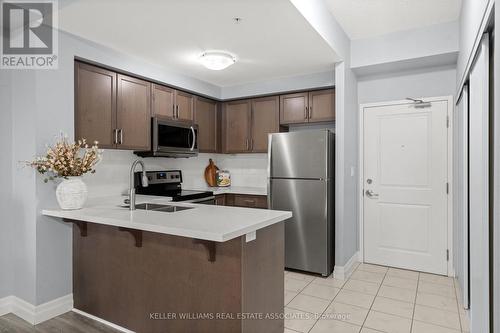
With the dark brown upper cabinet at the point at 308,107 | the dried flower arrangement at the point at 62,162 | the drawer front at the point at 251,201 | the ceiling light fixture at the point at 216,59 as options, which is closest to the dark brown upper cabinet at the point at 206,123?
the drawer front at the point at 251,201

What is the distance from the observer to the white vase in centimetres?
236

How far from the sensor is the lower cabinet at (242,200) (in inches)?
159

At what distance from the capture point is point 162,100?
3.65 metres

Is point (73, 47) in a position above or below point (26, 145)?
above

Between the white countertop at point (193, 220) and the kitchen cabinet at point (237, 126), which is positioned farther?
the kitchen cabinet at point (237, 126)

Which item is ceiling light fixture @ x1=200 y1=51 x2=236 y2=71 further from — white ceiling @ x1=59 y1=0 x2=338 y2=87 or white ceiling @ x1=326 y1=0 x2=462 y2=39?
white ceiling @ x1=326 y1=0 x2=462 y2=39

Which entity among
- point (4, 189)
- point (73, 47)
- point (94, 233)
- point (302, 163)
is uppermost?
point (73, 47)

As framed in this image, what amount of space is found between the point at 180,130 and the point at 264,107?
→ 1223 mm

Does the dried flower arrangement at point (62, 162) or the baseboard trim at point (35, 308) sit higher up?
the dried flower arrangement at point (62, 162)

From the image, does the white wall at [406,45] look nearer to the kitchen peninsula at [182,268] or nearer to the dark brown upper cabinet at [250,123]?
the dark brown upper cabinet at [250,123]

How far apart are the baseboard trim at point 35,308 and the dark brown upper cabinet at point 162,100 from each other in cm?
201

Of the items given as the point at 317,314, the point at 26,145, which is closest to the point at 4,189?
the point at 26,145

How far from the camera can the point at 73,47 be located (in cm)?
267

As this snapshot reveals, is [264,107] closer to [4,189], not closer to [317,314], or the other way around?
[317,314]
